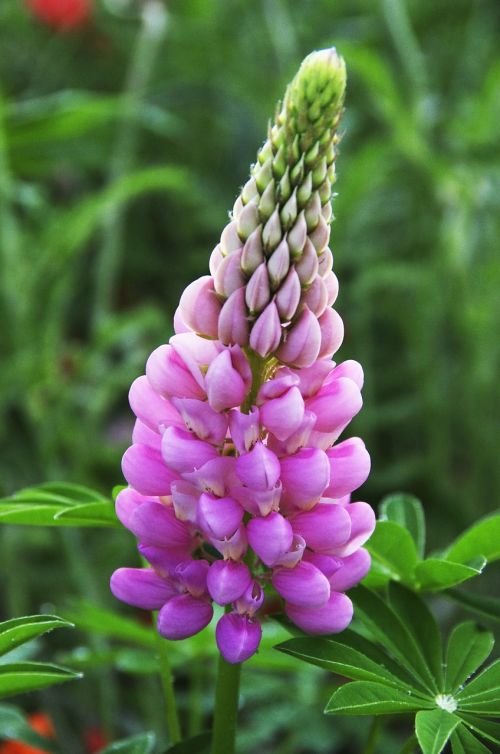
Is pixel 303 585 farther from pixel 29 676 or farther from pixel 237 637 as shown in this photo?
pixel 29 676

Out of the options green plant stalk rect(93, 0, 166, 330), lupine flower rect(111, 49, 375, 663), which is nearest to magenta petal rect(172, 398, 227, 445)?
lupine flower rect(111, 49, 375, 663)

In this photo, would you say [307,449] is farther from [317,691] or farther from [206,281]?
[317,691]

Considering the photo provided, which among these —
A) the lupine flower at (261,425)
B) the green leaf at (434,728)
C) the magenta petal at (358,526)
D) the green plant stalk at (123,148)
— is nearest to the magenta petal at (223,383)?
the lupine flower at (261,425)

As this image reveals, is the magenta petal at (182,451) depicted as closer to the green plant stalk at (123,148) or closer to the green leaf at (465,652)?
the green leaf at (465,652)

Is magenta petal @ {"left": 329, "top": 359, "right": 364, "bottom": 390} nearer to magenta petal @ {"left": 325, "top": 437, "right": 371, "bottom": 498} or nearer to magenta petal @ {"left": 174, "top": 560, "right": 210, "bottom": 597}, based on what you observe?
magenta petal @ {"left": 325, "top": 437, "right": 371, "bottom": 498}

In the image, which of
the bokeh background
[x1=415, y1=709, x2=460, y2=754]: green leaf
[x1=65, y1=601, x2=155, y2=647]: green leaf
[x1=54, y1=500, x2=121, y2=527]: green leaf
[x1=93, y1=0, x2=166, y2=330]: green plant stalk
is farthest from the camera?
[x1=93, y1=0, x2=166, y2=330]: green plant stalk

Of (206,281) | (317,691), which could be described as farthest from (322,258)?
(317,691)
